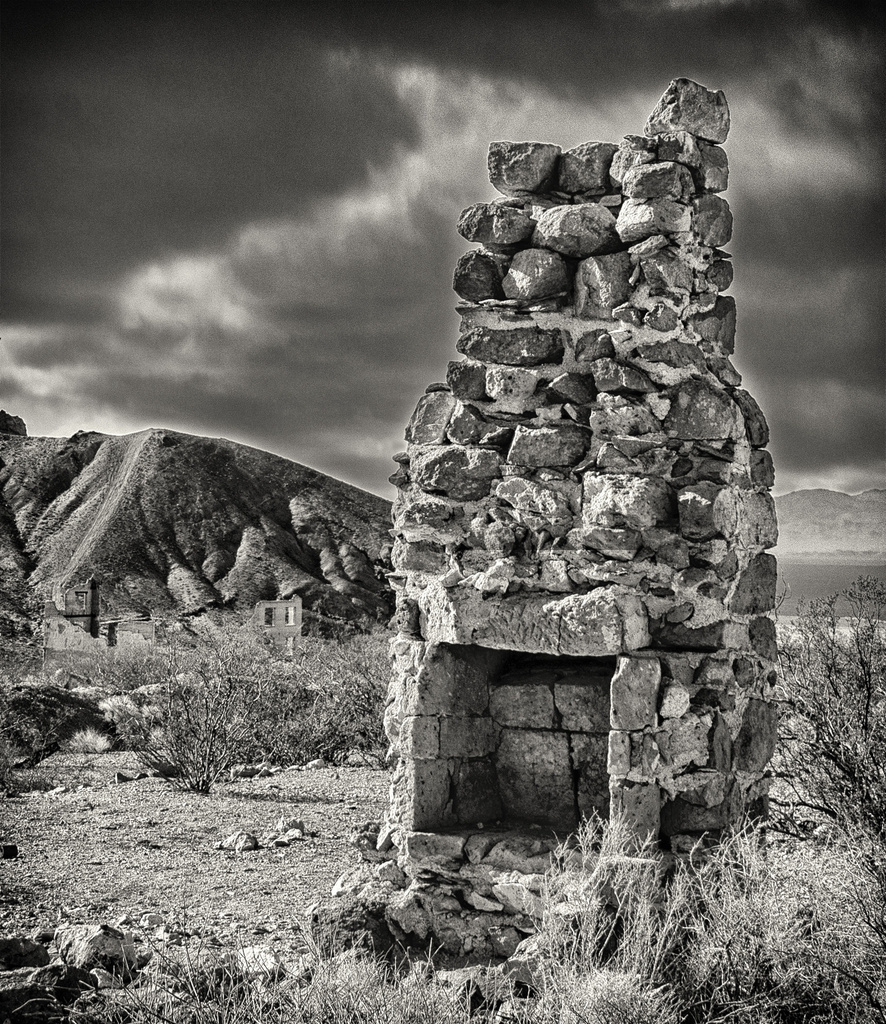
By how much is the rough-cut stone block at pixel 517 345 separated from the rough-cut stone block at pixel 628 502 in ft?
2.19

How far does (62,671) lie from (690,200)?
20297 millimetres

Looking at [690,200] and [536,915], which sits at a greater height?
[690,200]

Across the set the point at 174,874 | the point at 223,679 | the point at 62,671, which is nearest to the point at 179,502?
the point at 62,671

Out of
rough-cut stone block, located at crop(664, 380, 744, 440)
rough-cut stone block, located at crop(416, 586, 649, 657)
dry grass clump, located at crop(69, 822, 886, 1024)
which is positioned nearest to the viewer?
dry grass clump, located at crop(69, 822, 886, 1024)

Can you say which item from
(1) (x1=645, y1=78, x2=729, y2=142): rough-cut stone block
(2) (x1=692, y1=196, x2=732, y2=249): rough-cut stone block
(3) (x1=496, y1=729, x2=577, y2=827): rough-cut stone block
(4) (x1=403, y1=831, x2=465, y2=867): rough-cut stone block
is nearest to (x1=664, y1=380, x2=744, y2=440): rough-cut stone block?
(2) (x1=692, y1=196, x2=732, y2=249): rough-cut stone block

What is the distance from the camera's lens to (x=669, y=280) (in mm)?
4516

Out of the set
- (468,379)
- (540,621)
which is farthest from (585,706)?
(468,379)

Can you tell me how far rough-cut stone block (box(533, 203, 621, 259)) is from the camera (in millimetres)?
4652

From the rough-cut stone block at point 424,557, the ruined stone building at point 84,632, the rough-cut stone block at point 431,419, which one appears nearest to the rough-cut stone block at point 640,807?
the rough-cut stone block at point 424,557

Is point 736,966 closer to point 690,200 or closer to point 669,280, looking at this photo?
point 669,280

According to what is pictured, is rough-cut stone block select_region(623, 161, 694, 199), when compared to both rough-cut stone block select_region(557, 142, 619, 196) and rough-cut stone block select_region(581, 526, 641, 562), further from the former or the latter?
rough-cut stone block select_region(581, 526, 641, 562)

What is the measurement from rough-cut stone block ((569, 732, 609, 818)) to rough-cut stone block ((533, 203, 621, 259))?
2273mm

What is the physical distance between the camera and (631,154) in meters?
4.63

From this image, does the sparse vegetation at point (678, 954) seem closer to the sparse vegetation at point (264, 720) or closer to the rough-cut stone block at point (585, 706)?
the rough-cut stone block at point (585, 706)
